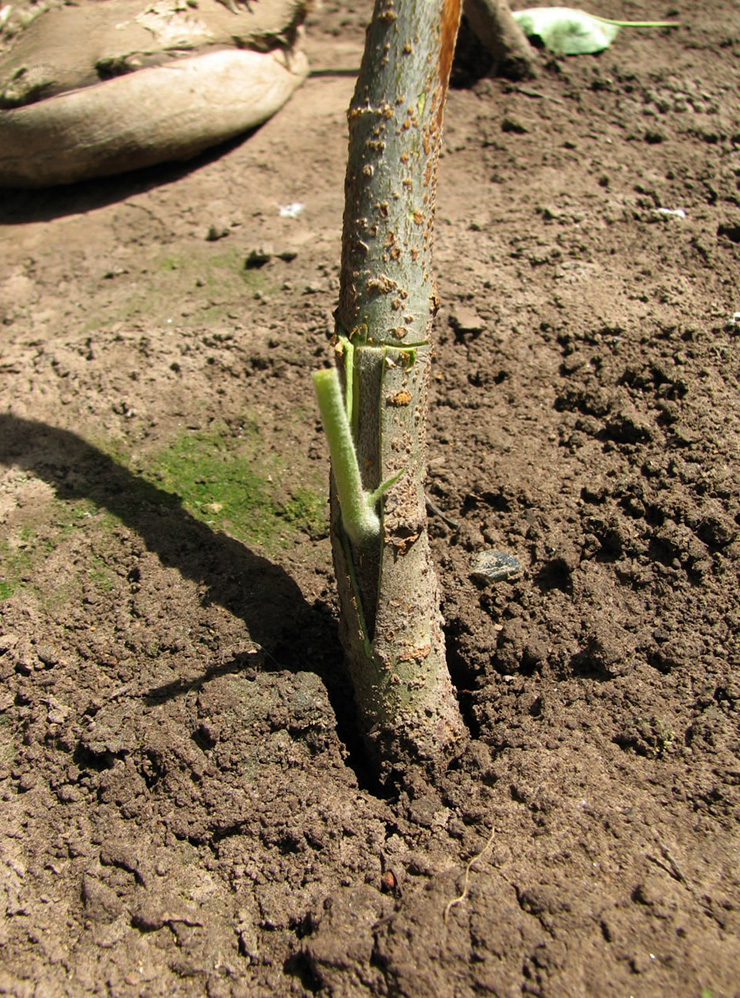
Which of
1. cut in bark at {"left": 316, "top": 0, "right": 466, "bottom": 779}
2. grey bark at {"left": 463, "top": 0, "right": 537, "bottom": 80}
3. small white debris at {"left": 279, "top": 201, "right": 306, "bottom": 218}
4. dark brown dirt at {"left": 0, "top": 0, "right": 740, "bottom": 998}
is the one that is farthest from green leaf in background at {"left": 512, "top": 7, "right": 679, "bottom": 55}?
cut in bark at {"left": 316, "top": 0, "right": 466, "bottom": 779}

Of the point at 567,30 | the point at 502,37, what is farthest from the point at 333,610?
the point at 567,30

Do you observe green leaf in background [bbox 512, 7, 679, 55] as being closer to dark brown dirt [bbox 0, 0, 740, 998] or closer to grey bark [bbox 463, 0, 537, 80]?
grey bark [bbox 463, 0, 537, 80]

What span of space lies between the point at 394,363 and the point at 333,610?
2.36 feet

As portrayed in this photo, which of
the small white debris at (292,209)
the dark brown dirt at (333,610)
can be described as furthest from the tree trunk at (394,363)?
the small white debris at (292,209)

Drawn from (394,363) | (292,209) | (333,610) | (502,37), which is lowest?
(333,610)

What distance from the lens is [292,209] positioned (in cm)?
313

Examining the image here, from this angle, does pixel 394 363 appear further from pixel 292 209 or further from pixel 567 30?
pixel 567 30

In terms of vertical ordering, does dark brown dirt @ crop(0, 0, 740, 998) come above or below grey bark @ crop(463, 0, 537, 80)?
below

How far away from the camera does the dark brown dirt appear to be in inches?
60.2

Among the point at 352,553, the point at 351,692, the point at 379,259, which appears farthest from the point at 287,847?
the point at 379,259

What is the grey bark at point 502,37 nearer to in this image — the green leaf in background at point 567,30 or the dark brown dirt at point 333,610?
the green leaf in background at point 567,30

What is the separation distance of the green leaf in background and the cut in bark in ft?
7.91

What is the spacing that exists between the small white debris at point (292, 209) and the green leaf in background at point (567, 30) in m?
1.47

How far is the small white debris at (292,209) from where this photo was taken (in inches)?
122
